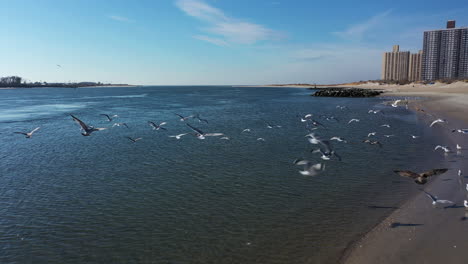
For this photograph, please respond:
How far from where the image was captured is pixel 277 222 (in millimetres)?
9539

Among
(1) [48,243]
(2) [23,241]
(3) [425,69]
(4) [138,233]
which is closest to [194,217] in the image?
(4) [138,233]

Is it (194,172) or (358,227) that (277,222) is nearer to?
(358,227)

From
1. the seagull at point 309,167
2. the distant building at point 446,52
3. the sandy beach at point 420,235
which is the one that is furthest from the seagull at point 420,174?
the distant building at point 446,52

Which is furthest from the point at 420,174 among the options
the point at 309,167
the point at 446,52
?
the point at 446,52

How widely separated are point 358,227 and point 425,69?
184955 millimetres

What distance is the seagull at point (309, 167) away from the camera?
47.1 ft

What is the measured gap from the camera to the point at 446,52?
152875 millimetres

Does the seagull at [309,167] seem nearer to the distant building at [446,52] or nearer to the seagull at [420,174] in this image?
the seagull at [420,174]

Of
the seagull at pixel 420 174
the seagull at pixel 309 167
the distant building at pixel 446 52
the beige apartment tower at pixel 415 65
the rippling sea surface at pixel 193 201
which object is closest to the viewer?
the rippling sea surface at pixel 193 201

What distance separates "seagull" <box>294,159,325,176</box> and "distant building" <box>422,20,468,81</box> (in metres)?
167

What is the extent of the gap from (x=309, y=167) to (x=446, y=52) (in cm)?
17534

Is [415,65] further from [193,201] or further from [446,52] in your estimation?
[193,201]

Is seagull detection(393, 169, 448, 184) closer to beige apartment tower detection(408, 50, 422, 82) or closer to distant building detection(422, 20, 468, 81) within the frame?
distant building detection(422, 20, 468, 81)

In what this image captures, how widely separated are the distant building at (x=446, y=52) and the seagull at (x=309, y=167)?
6578 inches
